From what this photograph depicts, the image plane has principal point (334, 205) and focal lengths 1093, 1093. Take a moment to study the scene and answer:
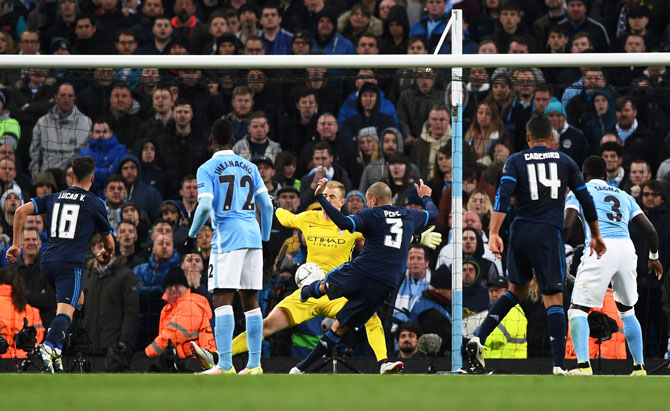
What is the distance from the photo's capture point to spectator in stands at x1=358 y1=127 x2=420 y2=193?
11.6 meters

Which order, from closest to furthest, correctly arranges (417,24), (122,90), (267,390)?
(267,390) < (122,90) < (417,24)

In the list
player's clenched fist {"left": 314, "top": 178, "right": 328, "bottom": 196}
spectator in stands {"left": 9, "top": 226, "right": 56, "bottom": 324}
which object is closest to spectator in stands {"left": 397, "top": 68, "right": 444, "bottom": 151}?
player's clenched fist {"left": 314, "top": 178, "right": 328, "bottom": 196}

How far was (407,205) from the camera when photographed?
11289 mm

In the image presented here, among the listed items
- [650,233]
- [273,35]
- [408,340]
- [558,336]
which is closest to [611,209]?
[650,233]

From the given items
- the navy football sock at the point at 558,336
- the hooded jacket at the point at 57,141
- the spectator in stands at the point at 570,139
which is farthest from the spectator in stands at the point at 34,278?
the spectator in stands at the point at 570,139

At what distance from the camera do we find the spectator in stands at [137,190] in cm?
1176

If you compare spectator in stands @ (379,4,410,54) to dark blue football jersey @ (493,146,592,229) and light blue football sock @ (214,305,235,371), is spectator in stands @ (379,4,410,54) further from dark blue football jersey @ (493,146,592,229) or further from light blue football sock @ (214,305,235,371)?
light blue football sock @ (214,305,235,371)

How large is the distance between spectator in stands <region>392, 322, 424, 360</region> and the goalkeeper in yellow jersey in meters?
0.56

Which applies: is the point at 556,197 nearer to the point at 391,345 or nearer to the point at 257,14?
the point at 391,345

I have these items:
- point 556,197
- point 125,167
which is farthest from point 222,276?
point 125,167

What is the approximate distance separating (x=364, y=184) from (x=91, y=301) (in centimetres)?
307

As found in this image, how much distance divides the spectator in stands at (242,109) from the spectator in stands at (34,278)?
8.04ft

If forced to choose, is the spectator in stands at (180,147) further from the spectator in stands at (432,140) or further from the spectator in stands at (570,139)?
the spectator in stands at (570,139)

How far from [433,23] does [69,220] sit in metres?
6.13
